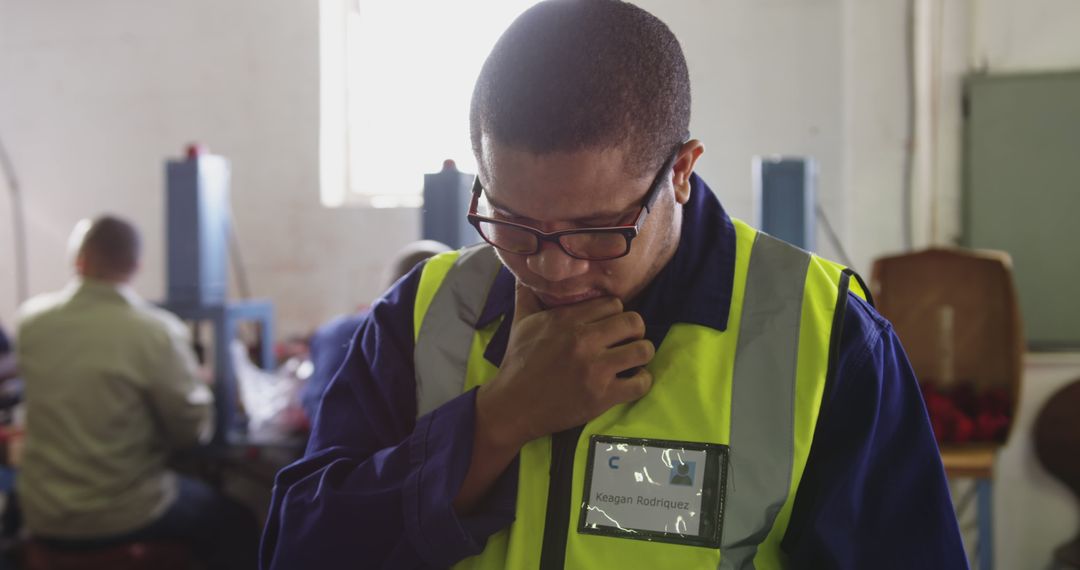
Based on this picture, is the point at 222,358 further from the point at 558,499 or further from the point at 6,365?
the point at 558,499

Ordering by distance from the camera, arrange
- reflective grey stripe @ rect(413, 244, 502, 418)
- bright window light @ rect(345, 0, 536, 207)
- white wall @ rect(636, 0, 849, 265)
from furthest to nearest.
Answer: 1. bright window light @ rect(345, 0, 536, 207)
2. white wall @ rect(636, 0, 849, 265)
3. reflective grey stripe @ rect(413, 244, 502, 418)

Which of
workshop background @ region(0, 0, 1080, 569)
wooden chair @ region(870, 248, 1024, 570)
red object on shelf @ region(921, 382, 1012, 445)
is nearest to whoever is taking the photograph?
red object on shelf @ region(921, 382, 1012, 445)

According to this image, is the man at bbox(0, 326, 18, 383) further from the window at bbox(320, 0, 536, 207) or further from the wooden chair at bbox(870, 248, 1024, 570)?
the wooden chair at bbox(870, 248, 1024, 570)

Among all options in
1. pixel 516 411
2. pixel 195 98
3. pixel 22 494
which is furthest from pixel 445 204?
pixel 195 98

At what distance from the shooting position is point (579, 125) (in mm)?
812

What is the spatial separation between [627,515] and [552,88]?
416 mm

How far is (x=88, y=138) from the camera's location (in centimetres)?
443

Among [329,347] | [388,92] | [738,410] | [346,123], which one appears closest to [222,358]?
[329,347]

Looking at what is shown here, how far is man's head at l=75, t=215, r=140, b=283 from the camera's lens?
9.96 feet

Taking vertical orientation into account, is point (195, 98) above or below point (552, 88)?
above

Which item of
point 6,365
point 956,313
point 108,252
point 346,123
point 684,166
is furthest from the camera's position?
point 346,123

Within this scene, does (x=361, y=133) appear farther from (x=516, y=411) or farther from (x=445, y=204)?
(x=516, y=411)

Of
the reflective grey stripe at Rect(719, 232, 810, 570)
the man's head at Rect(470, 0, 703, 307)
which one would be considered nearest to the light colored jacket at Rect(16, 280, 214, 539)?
the man's head at Rect(470, 0, 703, 307)

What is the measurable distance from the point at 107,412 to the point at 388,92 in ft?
6.52
